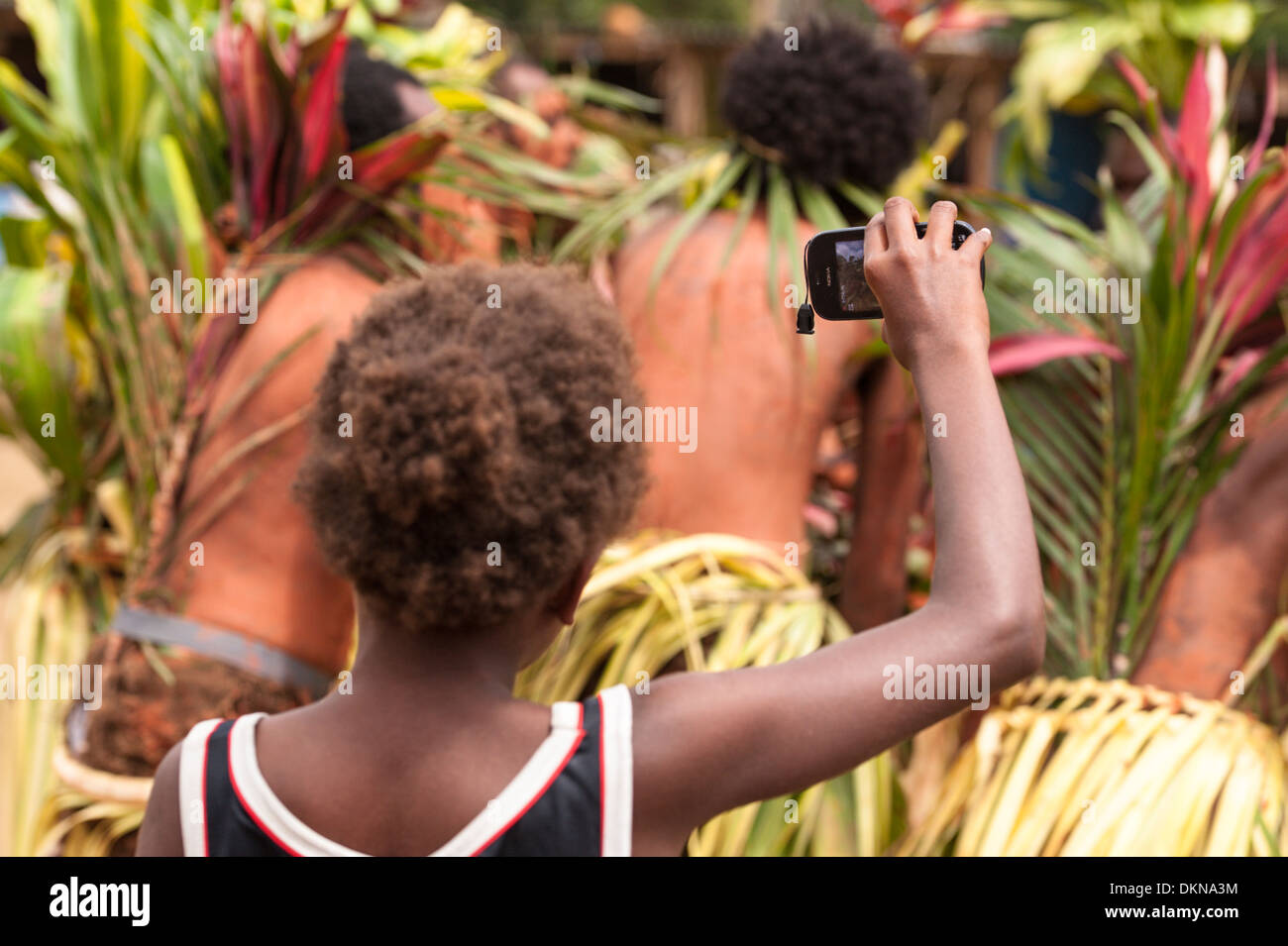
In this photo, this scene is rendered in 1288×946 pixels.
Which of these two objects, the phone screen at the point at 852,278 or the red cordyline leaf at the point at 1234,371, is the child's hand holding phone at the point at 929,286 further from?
the red cordyline leaf at the point at 1234,371

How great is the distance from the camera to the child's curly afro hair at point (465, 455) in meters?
0.80

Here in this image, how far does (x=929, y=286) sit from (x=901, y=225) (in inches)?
1.9

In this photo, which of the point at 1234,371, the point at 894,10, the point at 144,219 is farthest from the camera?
the point at 894,10

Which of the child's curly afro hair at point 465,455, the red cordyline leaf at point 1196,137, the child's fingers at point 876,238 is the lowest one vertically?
the child's curly afro hair at point 465,455

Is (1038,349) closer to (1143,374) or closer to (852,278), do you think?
(1143,374)

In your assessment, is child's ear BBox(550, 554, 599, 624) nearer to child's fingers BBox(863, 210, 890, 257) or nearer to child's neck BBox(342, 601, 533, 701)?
child's neck BBox(342, 601, 533, 701)

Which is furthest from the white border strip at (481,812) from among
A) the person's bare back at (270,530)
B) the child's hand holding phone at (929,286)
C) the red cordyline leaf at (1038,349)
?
the red cordyline leaf at (1038,349)

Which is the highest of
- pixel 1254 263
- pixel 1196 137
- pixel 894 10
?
pixel 894 10

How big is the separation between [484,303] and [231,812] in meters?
0.39

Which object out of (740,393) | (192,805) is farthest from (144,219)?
Result: (192,805)

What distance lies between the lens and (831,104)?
1681mm

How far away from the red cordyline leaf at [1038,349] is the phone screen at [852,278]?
24.5 inches
